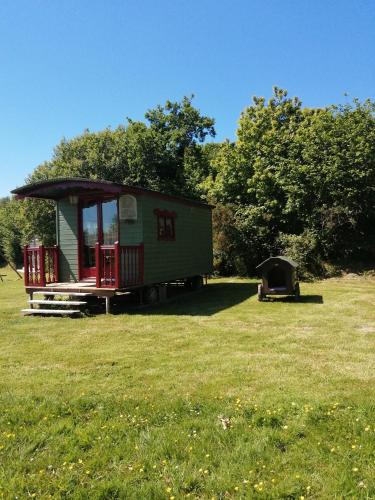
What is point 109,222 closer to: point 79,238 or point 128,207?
point 128,207

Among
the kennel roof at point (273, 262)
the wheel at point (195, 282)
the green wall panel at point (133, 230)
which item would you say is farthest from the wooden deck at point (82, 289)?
the wheel at point (195, 282)

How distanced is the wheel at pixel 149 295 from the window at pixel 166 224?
1291 mm

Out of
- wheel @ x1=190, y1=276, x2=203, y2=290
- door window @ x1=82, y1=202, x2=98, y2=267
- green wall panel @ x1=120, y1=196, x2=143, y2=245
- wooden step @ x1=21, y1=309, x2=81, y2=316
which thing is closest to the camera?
wooden step @ x1=21, y1=309, x2=81, y2=316

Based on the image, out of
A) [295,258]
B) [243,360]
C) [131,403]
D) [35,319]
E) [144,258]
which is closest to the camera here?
[131,403]

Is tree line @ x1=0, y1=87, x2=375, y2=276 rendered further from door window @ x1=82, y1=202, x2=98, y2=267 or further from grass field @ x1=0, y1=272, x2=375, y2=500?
grass field @ x1=0, y1=272, x2=375, y2=500

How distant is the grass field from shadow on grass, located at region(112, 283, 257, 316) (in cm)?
222

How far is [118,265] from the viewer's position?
8.84 metres

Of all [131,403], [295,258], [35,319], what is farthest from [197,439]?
[295,258]

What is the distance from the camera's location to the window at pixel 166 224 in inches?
419

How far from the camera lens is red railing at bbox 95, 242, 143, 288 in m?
8.89

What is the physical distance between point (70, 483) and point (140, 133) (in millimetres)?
23220

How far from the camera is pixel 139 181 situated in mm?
23828

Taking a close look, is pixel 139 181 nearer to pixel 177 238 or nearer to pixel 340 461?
pixel 177 238

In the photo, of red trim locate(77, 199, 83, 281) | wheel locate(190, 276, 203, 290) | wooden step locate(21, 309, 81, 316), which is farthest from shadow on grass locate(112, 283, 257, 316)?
red trim locate(77, 199, 83, 281)
